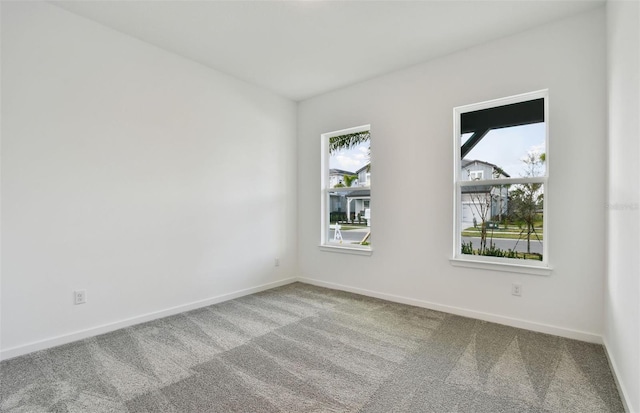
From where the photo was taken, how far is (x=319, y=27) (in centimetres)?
287

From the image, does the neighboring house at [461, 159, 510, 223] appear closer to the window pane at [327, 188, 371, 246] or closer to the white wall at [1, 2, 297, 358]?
the window pane at [327, 188, 371, 246]

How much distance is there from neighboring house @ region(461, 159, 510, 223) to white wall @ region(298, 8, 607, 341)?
188 mm

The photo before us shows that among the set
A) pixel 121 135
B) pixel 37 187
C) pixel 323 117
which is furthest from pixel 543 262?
pixel 37 187

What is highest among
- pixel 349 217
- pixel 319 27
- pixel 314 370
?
pixel 319 27

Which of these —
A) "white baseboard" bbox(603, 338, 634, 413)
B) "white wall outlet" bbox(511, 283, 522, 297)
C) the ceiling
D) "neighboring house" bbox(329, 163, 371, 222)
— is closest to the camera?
"white baseboard" bbox(603, 338, 634, 413)

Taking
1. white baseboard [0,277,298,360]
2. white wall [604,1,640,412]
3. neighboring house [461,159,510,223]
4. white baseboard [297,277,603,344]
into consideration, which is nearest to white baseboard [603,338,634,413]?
white wall [604,1,640,412]

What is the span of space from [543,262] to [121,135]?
414 cm

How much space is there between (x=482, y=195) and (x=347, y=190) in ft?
5.65

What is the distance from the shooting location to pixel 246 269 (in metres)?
4.08

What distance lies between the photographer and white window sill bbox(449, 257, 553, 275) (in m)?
2.82

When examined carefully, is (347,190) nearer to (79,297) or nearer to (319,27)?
(319,27)

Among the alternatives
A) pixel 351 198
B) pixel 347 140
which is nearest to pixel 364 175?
pixel 351 198

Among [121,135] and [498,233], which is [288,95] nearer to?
[121,135]

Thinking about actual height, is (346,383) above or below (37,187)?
below
